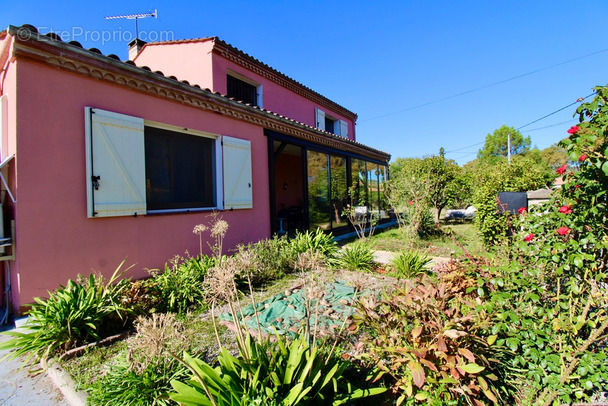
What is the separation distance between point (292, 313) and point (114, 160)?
11.8 feet

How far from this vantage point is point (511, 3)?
931 centimetres

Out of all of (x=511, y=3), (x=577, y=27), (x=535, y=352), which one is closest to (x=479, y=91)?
(x=577, y=27)

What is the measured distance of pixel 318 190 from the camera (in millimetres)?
9375

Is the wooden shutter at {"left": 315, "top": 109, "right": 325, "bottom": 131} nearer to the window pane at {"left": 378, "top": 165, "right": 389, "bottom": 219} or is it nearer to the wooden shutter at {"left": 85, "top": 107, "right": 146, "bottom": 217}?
the window pane at {"left": 378, "top": 165, "right": 389, "bottom": 219}

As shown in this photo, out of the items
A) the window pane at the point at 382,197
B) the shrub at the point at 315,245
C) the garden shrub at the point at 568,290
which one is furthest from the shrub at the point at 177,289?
the window pane at the point at 382,197

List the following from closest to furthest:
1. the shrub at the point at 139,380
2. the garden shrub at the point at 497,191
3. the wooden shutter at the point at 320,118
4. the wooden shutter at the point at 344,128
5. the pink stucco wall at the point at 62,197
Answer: the shrub at the point at 139,380 → the pink stucco wall at the point at 62,197 → the garden shrub at the point at 497,191 → the wooden shutter at the point at 320,118 → the wooden shutter at the point at 344,128

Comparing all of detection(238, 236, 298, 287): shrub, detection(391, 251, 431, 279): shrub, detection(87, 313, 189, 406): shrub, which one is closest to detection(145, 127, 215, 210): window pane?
detection(238, 236, 298, 287): shrub

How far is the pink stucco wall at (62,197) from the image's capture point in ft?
11.4

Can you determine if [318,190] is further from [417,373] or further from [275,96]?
[417,373]

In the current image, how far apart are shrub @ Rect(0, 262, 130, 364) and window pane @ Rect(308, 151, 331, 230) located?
6.18m

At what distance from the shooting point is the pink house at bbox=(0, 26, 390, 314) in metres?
3.51

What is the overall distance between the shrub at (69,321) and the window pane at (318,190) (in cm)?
618

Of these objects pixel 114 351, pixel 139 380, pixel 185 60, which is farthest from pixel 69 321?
pixel 185 60

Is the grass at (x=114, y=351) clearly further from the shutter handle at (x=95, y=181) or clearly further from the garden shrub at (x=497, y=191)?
the garden shrub at (x=497, y=191)
